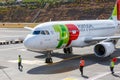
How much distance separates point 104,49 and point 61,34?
495 centimetres

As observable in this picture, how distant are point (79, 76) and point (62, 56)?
10613mm

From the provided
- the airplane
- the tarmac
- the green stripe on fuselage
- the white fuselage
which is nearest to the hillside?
the white fuselage

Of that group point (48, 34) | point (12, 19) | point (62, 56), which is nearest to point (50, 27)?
point (48, 34)

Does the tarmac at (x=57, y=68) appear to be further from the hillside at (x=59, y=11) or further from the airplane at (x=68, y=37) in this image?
the hillside at (x=59, y=11)

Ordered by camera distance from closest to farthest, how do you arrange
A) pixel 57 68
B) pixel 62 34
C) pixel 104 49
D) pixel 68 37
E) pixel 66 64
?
pixel 57 68, pixel 66 64, pixel 62 34, pixel 104 49, pixel 68 37

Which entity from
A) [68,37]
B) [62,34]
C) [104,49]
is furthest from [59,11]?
[62,34]

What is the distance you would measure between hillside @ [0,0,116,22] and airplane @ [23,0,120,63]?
61.0 meters

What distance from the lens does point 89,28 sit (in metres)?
37.4

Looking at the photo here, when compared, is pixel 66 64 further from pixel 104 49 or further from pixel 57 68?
pixel 104 49

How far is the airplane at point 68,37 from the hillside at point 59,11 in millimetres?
61040

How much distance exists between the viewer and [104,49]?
32719 mm

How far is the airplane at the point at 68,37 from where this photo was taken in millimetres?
29781

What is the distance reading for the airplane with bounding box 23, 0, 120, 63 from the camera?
97.7 ft

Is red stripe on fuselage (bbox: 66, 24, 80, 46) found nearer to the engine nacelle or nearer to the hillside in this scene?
the engine nacelle
